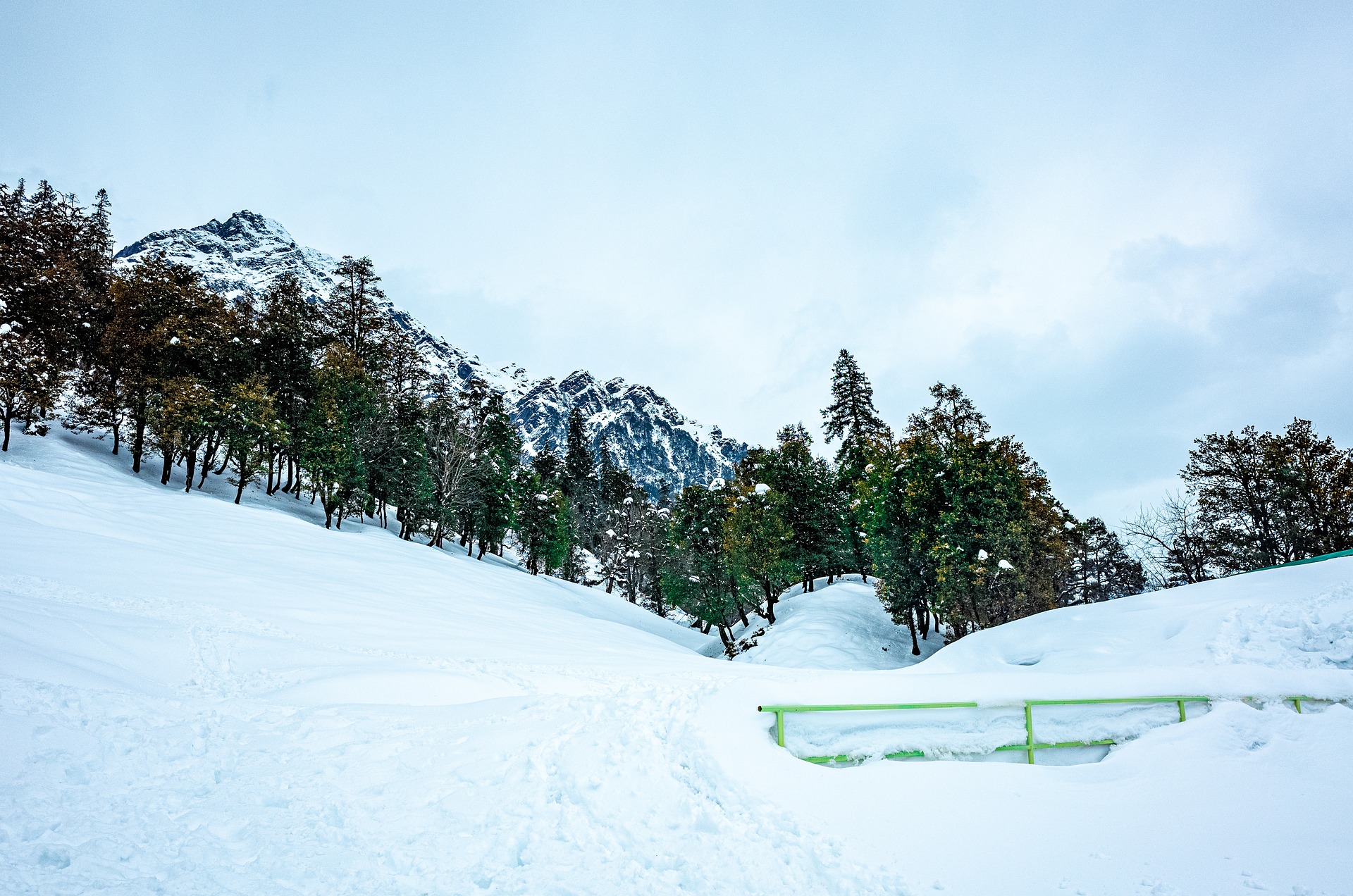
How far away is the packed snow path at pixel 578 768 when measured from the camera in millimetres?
4129

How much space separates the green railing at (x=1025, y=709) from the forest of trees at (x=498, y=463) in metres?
9.63

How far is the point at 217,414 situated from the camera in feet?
78.0

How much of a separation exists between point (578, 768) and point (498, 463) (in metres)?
29.7

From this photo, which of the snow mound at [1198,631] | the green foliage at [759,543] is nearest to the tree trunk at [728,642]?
the green foliage at [759,543]

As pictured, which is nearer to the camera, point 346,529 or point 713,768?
point 713,768

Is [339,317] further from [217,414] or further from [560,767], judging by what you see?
[560,767]

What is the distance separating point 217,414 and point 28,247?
18847 mm

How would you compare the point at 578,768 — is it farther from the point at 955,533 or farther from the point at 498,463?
the point at 498,463

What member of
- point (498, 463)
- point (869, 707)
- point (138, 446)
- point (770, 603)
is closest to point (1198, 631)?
point (869, 707)

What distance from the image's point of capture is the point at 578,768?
246 inches

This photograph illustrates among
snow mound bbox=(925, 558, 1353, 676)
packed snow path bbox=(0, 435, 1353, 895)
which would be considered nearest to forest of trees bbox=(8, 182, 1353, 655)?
snow mound bbox=(925, 558, 1353, 676)

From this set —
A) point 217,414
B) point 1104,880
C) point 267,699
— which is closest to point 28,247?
point 217,414

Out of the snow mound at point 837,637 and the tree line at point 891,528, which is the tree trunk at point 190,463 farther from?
the snow mound at point 837,637

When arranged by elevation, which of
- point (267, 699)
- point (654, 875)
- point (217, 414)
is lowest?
point (654, 875)
